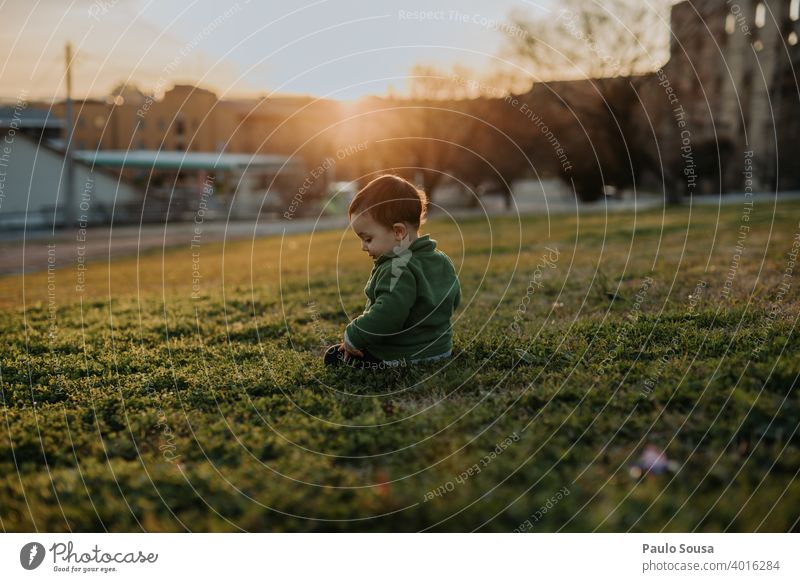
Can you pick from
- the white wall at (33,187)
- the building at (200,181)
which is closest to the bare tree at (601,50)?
the building at (200,181)

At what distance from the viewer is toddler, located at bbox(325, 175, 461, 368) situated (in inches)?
144

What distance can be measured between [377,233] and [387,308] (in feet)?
1.46

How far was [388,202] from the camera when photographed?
12.1 feet

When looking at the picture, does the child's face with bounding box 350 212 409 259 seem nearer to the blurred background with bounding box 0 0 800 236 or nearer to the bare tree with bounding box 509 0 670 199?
the blurred background with bounding box 0 0 800 236

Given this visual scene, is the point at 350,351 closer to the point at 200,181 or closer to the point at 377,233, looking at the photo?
the point at 377,233

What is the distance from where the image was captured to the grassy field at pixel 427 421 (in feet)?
7.86

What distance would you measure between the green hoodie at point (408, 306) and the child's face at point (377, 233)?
5 cm

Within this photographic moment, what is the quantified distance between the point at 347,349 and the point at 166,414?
3.36ft

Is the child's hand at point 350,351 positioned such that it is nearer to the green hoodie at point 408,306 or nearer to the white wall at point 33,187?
the green hoodie at point 408,306

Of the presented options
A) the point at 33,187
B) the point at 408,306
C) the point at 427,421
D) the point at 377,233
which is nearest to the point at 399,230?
the point at 377,233

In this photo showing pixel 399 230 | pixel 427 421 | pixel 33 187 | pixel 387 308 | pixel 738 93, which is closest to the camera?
pixel 427 421

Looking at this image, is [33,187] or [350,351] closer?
[350,351]
